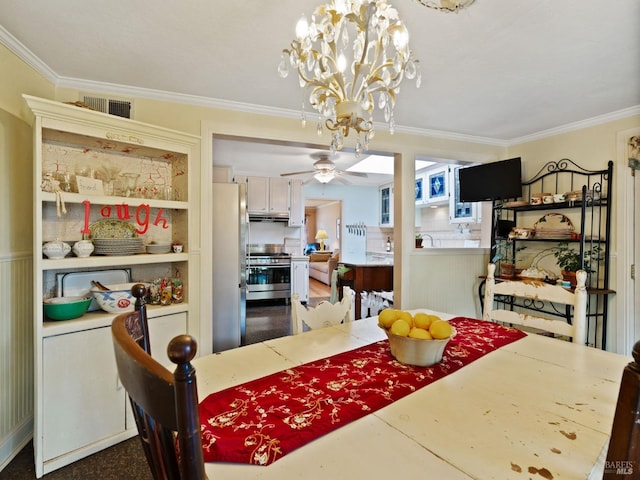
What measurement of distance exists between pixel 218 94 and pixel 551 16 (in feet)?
6.82

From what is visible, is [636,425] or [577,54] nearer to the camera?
[636,425]

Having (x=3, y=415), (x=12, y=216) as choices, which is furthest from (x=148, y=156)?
(x=3, y=415)

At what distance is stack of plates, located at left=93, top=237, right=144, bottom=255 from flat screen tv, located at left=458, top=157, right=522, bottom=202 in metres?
3.28

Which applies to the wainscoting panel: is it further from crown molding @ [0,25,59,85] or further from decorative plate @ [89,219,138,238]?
crown molding @ [0,25,59,85]

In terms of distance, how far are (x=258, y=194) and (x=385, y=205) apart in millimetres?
2650

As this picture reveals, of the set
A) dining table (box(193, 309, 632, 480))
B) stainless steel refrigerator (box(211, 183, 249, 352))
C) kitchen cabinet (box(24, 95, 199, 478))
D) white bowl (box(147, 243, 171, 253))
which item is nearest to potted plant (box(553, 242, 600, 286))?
dining table (box(193, 309, 632, 480))

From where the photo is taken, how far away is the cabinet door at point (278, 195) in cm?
536

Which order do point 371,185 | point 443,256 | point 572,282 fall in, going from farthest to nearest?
point 371,185 → point 443,256 → point 572,282

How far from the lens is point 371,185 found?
21.6 feet

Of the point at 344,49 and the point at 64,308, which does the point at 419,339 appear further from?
the point at 64,308

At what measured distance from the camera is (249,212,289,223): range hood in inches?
210

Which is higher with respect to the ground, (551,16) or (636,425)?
(551,16)

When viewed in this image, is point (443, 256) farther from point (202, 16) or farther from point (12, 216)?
point (12, 216)

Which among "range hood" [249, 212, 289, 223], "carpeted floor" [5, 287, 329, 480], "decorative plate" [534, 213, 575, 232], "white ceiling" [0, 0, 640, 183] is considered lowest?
"carpeted floor" [5, 287, 329, 480]
